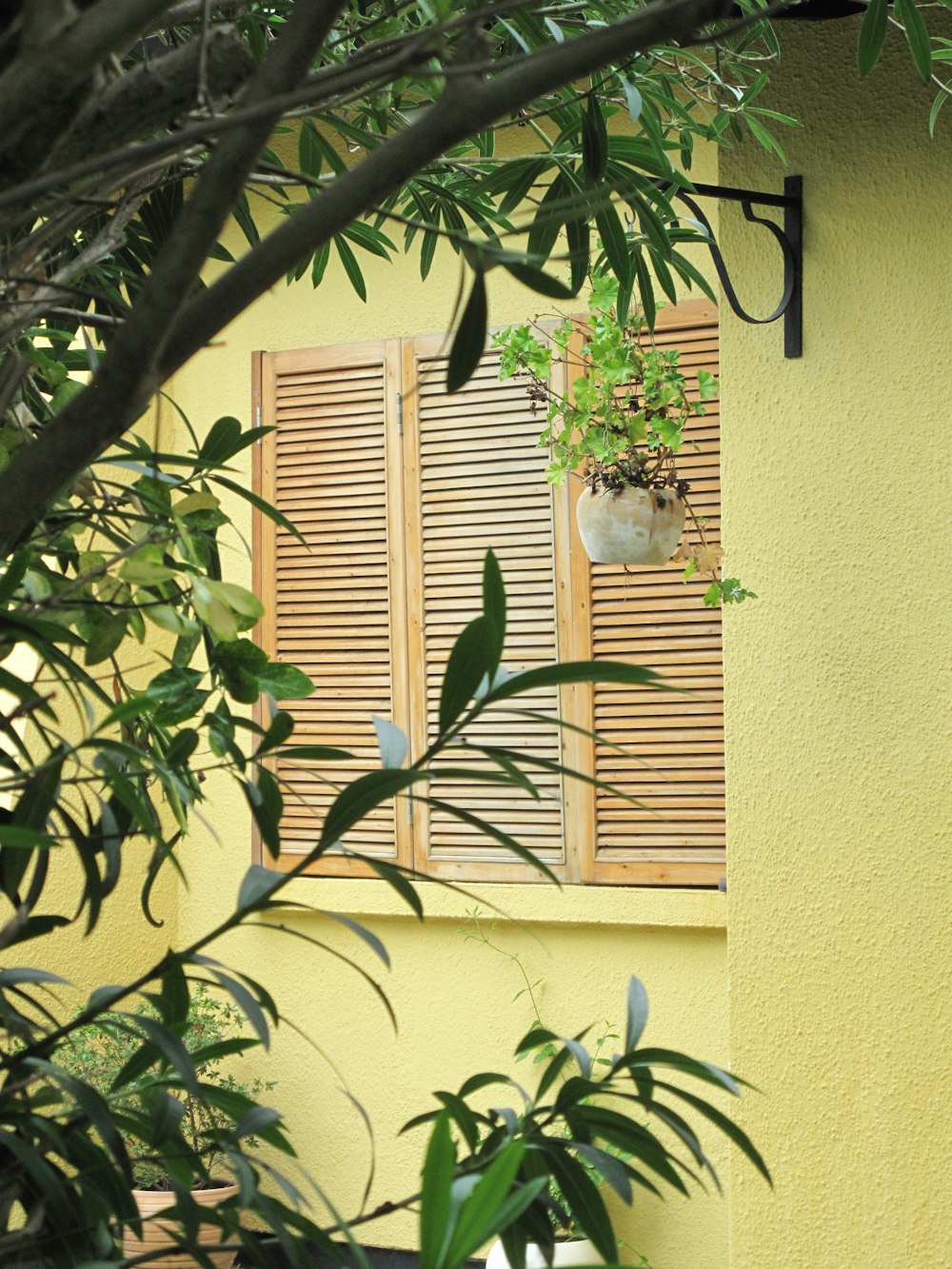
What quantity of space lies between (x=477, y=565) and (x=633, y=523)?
1.11 metres

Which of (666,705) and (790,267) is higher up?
(790,267)

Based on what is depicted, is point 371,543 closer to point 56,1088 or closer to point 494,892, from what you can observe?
point 494,892

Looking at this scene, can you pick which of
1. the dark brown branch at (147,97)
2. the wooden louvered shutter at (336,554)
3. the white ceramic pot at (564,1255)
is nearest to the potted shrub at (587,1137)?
the dark brown branch at (147,97)

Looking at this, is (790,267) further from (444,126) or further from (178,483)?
(444,126)

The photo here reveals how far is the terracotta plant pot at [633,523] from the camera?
2.59 metres

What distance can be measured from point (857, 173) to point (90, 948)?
2.78m

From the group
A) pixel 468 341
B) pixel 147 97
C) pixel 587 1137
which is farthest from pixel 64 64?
pixel 587 1137

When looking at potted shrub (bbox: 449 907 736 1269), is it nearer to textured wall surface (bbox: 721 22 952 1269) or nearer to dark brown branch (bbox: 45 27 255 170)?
dark brown branch (bbox: 45 27 255 170)

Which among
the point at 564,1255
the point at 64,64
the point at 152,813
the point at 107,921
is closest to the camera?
the point at 64,64

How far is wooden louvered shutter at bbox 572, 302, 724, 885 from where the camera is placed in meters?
3.41

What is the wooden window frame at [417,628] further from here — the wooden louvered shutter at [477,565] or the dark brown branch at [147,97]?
the dark brown branch at [147,97]

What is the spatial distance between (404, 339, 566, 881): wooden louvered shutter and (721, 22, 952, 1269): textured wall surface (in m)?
1.23

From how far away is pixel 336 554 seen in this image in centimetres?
388

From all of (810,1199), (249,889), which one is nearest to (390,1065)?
(810,1199)
